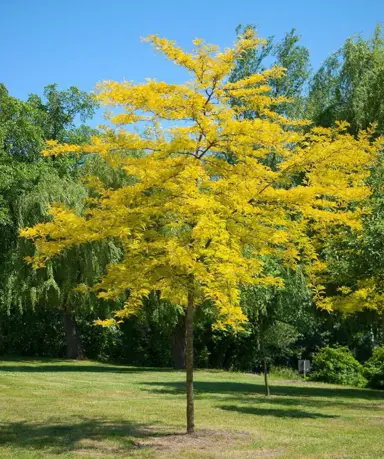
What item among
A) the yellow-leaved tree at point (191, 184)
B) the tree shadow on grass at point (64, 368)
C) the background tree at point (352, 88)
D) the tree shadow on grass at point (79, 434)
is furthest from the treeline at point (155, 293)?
the tree shadow on grass at point (79, 434)

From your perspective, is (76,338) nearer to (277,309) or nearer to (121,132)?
(277,309)

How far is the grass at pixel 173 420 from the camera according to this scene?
959cm

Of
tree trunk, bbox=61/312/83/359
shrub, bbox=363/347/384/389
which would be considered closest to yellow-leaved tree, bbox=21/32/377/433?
shrub, bbox=363/347/384/389

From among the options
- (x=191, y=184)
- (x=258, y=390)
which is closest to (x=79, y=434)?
(x=191, y=184)

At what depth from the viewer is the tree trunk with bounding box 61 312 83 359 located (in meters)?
30.9

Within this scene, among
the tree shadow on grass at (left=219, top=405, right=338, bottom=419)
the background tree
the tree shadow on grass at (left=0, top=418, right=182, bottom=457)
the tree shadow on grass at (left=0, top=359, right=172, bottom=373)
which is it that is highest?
the background tree

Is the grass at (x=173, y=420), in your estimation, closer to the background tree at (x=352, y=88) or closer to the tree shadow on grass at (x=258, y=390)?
the tree shadow on grass at (x=258, y=390)

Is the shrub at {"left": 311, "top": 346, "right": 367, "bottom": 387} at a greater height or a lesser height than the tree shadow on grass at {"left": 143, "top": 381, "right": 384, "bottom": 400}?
greater

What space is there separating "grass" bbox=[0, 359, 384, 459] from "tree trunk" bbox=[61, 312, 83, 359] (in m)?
9.48

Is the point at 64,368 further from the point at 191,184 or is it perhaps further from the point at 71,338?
the point at 191,184

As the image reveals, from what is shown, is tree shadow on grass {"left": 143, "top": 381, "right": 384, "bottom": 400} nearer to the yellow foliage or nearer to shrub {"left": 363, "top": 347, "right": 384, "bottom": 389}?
shrub {"left": 363, "top": 347, "right": 384, "bottom": 389}

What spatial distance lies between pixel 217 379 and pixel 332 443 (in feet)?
46.3

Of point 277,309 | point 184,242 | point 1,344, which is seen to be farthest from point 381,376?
point 1,344

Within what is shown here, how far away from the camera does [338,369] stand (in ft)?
86.9
